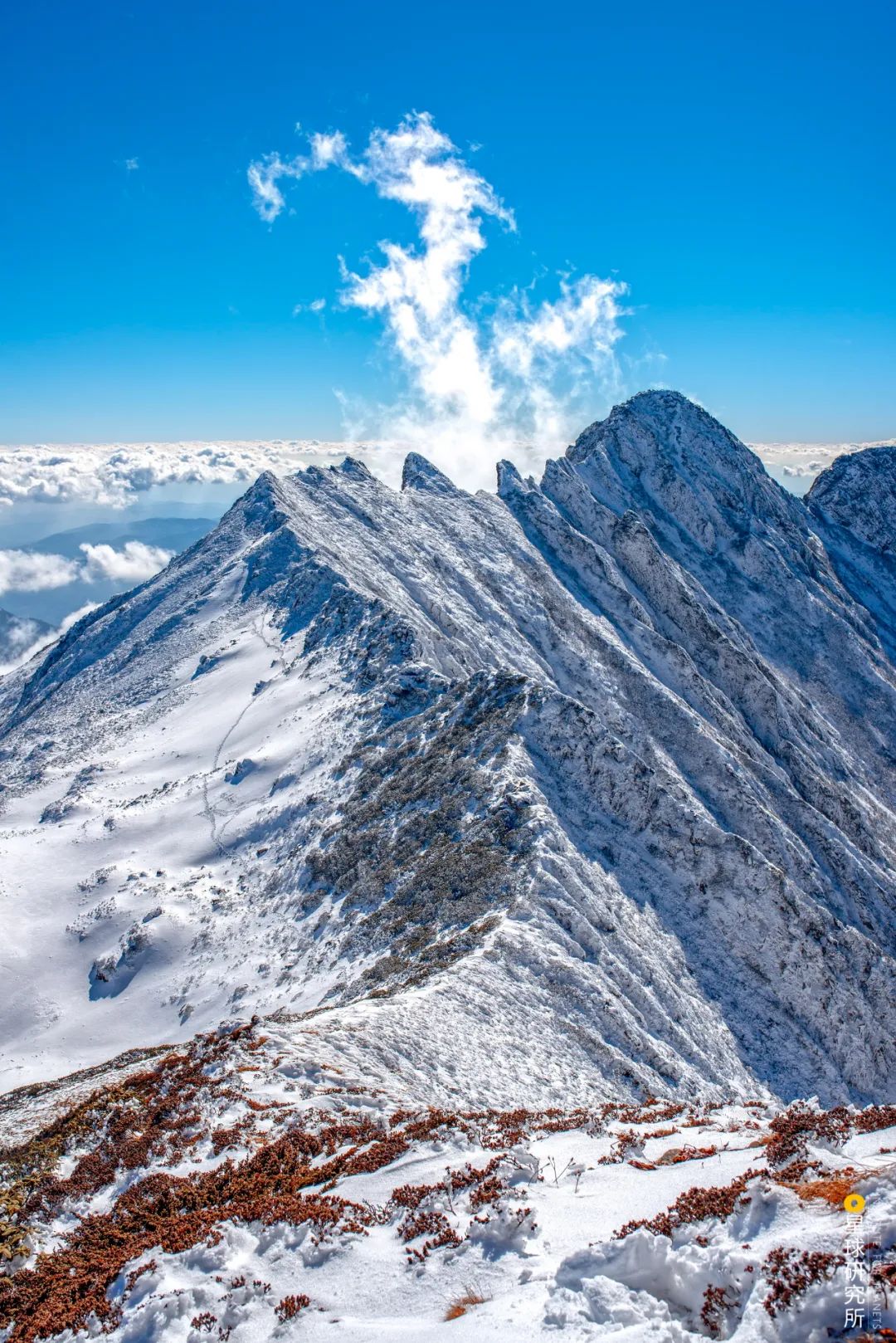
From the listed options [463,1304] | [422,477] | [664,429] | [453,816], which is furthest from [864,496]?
[463,1304]

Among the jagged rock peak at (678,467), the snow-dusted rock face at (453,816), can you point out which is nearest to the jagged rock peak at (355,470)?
the snow-dusted rock face at (453,816)

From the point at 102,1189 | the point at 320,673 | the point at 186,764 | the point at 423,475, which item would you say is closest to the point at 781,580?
the point at 423,475

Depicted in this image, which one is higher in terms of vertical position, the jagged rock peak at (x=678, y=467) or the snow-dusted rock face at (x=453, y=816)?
the jagged rock peak at (x=678, y=467)

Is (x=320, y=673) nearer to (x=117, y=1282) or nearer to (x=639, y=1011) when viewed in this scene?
(x=639, y=1011)

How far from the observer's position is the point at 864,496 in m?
143

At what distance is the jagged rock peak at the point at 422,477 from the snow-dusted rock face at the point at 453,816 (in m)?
3.58

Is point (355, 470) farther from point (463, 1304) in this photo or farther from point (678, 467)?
point (463, 1304)

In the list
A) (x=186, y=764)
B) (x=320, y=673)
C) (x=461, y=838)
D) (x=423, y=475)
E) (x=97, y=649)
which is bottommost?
(x=461, y=838)

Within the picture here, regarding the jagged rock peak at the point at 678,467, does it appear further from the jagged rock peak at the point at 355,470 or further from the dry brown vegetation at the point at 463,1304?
the dry brown vegetation at the point at 463,1304

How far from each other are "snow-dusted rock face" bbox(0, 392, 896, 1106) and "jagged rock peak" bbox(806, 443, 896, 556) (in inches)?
1986

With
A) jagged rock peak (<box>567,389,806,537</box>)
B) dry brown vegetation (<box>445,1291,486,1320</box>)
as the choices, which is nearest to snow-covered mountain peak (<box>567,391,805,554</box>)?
jagged rock peak (<box>567,389,806,537</box>)

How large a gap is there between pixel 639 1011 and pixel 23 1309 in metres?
26.4

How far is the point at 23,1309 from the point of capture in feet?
39.8

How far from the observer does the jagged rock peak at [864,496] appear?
141 meters
